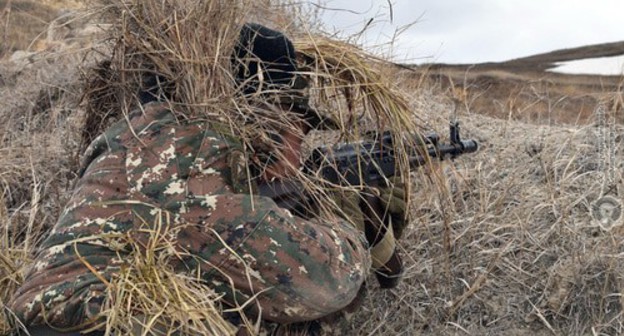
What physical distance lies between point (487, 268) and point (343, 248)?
1.34 metres

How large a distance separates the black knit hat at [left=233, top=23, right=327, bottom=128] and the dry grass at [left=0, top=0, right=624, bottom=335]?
0.11 meters

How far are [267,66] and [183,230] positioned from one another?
668mm

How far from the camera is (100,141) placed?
2369 mm

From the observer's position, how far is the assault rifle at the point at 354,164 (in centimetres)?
254

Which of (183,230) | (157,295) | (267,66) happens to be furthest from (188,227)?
(267,66)

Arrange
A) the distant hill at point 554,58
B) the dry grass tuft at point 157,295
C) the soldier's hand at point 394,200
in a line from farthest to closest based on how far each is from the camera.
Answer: the distant hill at point 554,58 < the soldier's hand at point 394,200 < the dry grass tuft at point 157,295

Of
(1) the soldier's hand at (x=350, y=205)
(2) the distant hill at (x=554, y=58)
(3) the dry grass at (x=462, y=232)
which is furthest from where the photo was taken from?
(2) the distant hill at (x=554, y=58)

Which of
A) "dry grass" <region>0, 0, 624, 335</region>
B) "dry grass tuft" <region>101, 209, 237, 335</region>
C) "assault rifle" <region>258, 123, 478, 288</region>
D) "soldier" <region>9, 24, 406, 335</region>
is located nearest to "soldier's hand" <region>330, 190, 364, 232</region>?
"assault rifle" <region>258, 123, 478, 288</region>

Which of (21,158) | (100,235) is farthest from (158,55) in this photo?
(21,158)

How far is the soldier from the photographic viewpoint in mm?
2180

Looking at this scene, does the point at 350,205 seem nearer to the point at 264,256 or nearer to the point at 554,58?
the point at 264,256

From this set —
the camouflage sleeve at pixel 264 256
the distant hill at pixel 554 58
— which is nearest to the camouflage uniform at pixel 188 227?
A: the camouflage sleeve at pixel 264 256

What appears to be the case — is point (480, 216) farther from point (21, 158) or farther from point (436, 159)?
point (21, 158)

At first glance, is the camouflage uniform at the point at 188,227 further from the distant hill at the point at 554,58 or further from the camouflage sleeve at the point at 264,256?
the distant hill at the point at 554,58
